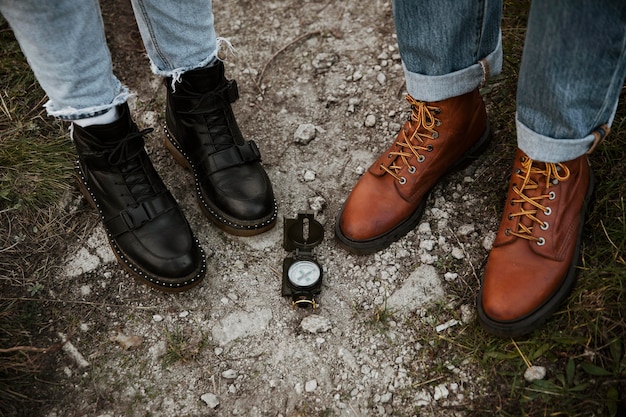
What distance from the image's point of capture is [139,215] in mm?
2031

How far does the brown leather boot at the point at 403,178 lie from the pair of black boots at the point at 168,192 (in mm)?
346

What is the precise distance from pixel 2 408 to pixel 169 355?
54cm

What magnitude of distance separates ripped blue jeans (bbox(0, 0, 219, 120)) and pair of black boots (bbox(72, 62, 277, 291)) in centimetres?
10

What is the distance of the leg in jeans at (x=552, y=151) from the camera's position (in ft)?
4.68

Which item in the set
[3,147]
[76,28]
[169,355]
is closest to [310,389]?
[169,355]

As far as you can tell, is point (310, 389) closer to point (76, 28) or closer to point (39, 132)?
point (76, 28)

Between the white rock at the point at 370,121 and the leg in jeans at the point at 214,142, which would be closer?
the leg in jeans at the point at 214,142

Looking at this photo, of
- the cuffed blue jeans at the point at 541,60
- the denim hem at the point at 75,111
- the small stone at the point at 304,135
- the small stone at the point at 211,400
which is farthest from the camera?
the small stone at the point at 304,135

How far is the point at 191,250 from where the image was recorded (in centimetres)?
202

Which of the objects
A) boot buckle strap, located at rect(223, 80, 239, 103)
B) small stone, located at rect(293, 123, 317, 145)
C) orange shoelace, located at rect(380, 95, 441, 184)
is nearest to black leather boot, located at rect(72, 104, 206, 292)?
boot buckle strap, located at rect(223, 80, 239, 103)

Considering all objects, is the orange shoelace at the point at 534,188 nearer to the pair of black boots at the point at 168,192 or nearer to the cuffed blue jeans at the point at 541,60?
the cuffed blue jeans at the point at 541,60

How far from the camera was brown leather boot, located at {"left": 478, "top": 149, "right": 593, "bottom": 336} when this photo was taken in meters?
1.79

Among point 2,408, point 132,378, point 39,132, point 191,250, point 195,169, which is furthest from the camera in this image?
point 39,132

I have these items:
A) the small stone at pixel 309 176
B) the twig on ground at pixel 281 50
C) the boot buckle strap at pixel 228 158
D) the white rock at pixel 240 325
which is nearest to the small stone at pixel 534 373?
the white rock at pixel 240 325
